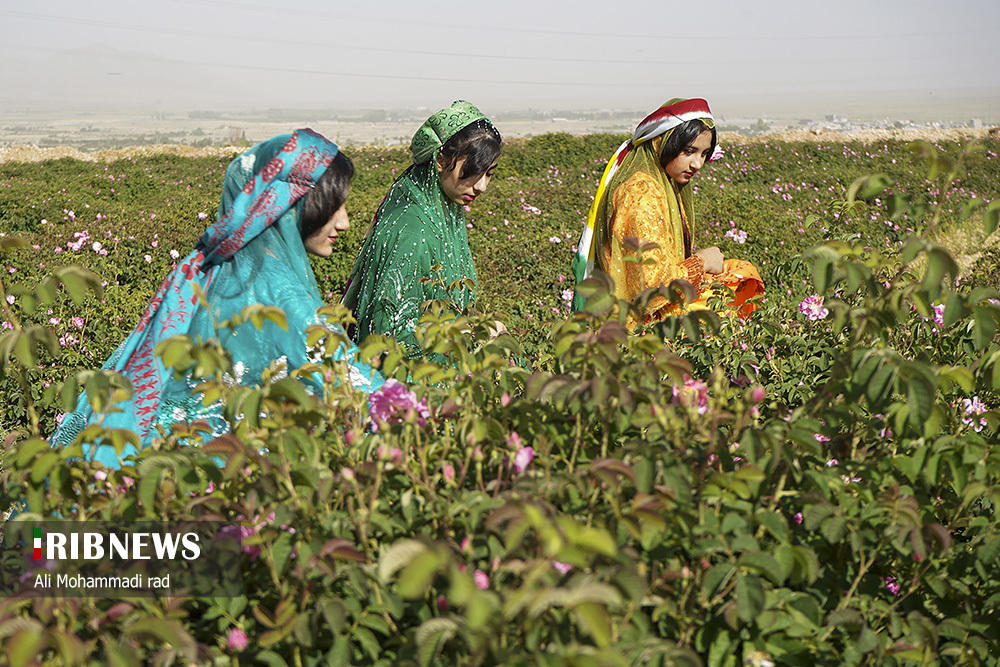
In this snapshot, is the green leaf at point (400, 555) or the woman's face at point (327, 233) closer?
the green leaf at point (400, 555)

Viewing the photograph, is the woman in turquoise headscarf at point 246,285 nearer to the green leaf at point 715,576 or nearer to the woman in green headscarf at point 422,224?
the woman in green headscarf at point 422,224

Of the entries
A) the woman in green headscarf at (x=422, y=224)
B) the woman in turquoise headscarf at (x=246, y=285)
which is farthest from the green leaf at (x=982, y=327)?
the woman in green headscarf at (x=422, y=224)

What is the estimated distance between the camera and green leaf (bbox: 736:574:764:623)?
1.09 meters

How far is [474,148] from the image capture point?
11.1ft

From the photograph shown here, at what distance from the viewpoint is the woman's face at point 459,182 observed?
3449 millimetres

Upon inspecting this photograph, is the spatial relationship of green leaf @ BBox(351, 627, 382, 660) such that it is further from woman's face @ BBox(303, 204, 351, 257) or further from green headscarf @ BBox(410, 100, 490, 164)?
green headscarf @ BBox(410, 100, 490, 164)

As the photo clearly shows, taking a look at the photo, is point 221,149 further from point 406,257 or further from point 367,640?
point 367,640

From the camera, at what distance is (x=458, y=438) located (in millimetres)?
1513

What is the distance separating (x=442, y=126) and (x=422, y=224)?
0.44 m

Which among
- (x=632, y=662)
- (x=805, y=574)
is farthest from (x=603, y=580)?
(x=805, y=574)

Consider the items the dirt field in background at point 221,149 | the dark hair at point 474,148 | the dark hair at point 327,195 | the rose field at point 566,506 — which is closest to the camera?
the rose field at point 566,506

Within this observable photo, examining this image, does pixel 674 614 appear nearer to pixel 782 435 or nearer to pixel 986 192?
pixel 782 435

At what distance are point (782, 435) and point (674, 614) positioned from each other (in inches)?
14.4

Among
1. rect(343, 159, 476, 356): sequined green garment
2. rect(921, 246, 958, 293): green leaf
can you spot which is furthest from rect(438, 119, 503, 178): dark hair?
rect(921, 246, 958, 293): green leaf
